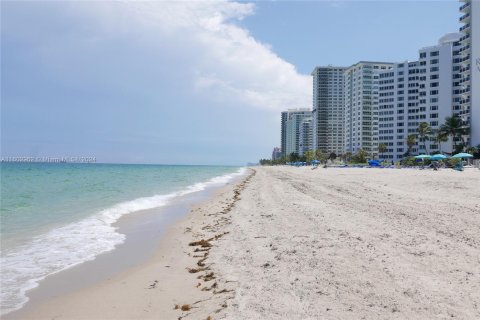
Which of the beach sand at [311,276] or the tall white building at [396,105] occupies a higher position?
the tall white building at [396,105]

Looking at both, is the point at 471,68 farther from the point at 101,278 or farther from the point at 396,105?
the point at 101,278

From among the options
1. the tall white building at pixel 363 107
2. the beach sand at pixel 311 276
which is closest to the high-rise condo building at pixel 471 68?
the tall white building at pixel 363 107

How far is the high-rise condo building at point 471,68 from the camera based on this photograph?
3378 inches

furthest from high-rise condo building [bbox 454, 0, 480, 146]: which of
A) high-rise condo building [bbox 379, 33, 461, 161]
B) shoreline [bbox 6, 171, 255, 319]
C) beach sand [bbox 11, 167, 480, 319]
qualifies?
shoreline [bbox 6, 171, 255, 319]

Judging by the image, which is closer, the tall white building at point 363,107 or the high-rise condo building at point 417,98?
the high-rise condo building at point 417,98

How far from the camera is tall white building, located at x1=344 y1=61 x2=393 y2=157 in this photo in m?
154

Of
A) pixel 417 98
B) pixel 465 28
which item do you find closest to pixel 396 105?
pixel 417 98

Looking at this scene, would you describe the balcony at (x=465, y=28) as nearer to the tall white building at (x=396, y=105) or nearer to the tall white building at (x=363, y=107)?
the tall white building at (x=396, y=105)

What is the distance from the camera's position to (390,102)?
445 feet

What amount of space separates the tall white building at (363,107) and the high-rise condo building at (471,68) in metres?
55.0

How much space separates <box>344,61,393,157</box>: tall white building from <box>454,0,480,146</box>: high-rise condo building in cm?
5503

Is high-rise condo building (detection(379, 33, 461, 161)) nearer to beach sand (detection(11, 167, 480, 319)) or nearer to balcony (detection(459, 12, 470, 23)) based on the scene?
balcony (detection(459, 12, 470, 23))

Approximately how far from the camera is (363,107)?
157 metres

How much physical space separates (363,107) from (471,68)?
6881 cm
